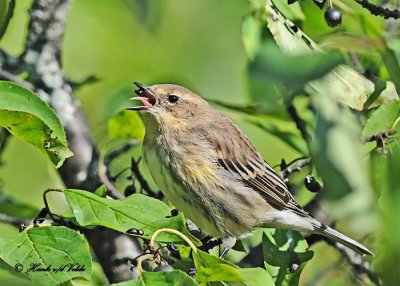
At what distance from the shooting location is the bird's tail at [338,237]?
11.4 feet

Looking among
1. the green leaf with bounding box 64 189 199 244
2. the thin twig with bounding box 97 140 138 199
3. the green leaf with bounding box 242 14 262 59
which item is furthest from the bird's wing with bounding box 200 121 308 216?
the green leaf with bounding box 64 189 199 244

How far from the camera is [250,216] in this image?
4000mm

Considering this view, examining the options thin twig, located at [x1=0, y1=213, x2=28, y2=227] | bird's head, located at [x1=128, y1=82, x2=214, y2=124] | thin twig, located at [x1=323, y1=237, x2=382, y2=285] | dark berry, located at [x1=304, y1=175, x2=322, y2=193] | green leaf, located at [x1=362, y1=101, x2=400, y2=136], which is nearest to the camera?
green leaf, located at [x1=362, y1=101, x2=400, y2=136]

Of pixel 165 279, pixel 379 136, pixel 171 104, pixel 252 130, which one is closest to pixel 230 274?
pixel 165 279

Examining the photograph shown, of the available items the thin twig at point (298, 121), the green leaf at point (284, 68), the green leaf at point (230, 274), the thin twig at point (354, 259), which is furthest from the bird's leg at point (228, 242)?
the green leaf at point (284, 68)

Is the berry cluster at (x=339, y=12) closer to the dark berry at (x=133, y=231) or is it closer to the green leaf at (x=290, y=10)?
the green leaf at (x=290, y=10)

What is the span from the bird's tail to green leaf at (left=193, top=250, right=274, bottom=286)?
133cm

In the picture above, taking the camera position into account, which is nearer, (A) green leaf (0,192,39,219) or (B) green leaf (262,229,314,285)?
(B) green leaf (262,229,314,285)

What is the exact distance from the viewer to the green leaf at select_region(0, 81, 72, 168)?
2369mm

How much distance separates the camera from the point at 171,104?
14.4 ft

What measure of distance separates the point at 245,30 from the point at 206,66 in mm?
2270

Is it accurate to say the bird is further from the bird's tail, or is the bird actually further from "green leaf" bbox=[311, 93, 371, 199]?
"green leaf" bbox=[311, 93, 371, 199]

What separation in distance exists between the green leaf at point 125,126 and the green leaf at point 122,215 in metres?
1.09

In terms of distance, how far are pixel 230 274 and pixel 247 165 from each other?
216 cm
